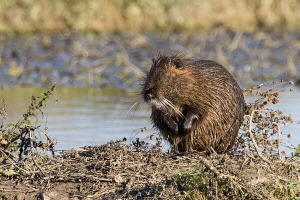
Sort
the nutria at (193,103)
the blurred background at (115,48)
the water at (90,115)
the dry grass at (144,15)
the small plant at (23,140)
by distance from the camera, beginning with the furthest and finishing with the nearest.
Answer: the dry grass at (144,15) → the blurred background at (115,48) → the water at (90,115) → the nutria at (193,103) → the small plant at (23,140)

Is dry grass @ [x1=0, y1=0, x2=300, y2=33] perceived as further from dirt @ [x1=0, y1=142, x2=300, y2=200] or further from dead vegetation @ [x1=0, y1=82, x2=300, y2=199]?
dirt @ [x1=0, y1=142, x2=300, y2=200]

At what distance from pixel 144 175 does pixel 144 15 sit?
14649mm

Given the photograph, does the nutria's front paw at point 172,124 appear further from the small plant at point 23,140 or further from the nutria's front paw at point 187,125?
the small plant at point 23,140

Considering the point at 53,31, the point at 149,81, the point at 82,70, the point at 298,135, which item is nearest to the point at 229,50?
the point at 82,70

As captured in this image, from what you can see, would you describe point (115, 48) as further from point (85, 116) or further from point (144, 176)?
point (144, 176)

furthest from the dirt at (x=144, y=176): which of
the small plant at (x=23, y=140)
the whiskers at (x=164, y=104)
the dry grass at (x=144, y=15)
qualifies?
the dry grass at (x=144, y=15)

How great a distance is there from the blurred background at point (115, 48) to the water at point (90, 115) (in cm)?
1

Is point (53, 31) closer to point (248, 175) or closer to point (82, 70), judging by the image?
point (82, 70)

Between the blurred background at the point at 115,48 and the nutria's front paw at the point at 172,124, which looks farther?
the blurred background at the point at 115,48

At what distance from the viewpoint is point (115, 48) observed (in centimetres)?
1627

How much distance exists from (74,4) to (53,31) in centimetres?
95

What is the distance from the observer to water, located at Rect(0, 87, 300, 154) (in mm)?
7848

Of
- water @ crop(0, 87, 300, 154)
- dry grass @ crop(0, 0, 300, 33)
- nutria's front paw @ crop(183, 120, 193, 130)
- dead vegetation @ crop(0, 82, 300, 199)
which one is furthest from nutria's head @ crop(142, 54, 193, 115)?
dry grass @ crop(0, 0, 300, 33)

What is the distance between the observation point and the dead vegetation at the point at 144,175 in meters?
4.88
